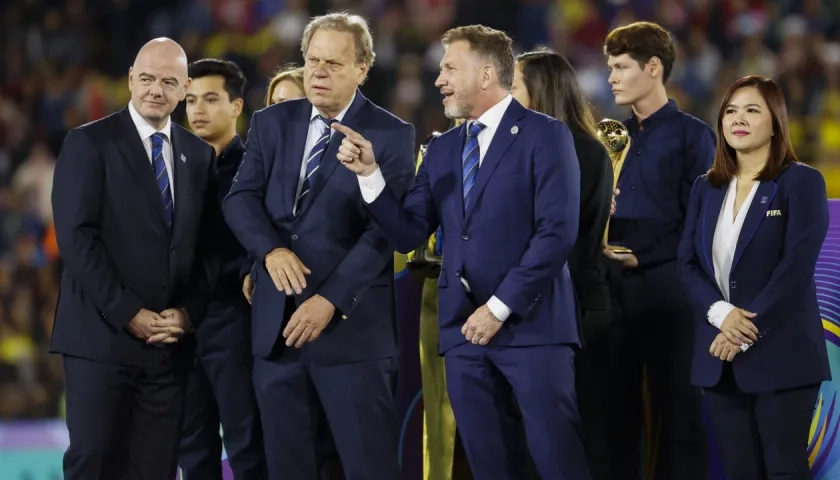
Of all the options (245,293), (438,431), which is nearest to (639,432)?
(438,431)

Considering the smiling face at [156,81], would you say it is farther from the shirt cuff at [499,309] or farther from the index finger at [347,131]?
the shirt cuff at [499,309]

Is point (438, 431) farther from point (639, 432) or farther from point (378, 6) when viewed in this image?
point (378, 6)

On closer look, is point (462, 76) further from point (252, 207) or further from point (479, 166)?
point (252, 207)

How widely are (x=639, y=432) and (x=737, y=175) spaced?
1.16 meters

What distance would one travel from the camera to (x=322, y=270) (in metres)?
3.62

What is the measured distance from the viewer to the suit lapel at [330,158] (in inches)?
144

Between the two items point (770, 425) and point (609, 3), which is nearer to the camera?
point (770, 425)

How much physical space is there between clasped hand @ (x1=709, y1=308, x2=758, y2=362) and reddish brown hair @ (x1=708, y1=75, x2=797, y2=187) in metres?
0.45

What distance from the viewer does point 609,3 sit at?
9461mm

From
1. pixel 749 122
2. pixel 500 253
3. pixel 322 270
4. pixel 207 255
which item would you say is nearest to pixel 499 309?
pixel 500 253

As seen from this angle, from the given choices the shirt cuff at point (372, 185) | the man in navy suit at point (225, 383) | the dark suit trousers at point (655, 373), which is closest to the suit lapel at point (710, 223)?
the dark suit trousers at point (655, 373)

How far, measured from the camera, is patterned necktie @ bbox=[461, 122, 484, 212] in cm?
357

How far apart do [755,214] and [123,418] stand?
211 centimetres

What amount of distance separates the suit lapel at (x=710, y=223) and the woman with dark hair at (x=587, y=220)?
356 millimetres
